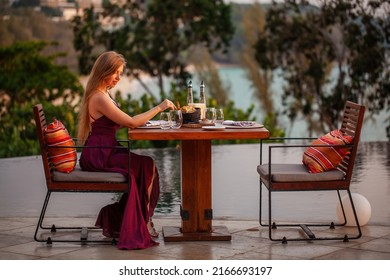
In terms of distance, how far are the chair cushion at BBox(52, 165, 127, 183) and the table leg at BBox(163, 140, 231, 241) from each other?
449 mm

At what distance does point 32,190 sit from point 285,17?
10166 millimetres

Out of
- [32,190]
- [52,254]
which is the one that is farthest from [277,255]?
[32,190]

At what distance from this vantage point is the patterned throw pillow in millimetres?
6180

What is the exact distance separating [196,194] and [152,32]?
11862 millimetres

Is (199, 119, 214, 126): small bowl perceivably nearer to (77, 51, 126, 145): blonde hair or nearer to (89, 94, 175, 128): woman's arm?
(89, 94, 175, 128): woman's arm

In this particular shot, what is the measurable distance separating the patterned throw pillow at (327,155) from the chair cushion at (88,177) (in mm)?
1203

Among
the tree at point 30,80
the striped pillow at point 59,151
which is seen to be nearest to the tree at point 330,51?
the tree at point 30,80

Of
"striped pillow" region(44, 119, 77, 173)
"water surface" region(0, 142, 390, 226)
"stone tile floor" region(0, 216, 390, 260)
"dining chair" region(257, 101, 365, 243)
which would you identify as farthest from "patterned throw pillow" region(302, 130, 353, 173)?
"striped pillow" region(44, 119, 77, 173)

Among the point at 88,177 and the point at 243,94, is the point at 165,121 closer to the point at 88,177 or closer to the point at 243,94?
the point at 88,177

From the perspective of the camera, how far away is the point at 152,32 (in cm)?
1784

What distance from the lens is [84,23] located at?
18.5 m

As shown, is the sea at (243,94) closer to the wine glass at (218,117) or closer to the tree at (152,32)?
the tree at (152,32)
